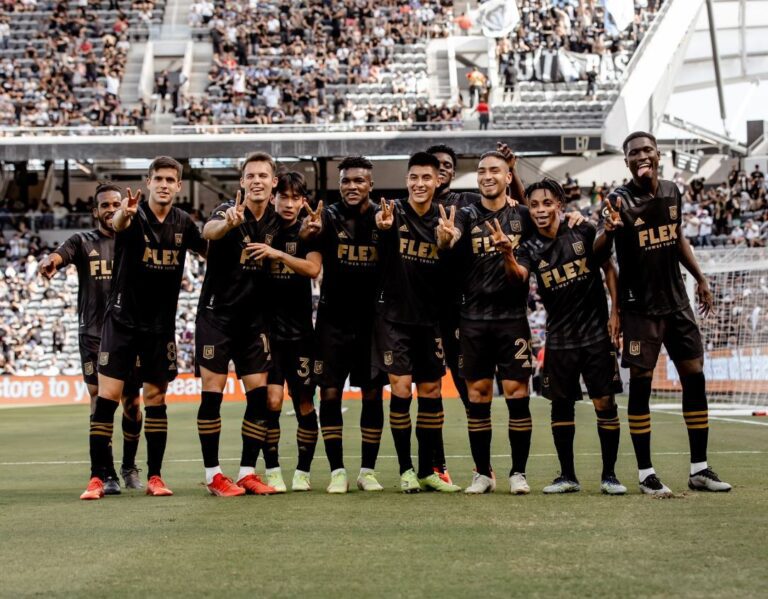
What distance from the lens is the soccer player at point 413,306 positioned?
8.76 m

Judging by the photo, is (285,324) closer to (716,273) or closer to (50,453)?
(50,453)

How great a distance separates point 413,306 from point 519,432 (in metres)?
1.16

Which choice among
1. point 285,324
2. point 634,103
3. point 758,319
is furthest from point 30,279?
point 285,324

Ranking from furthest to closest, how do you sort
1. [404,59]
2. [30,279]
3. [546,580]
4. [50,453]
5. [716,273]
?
[404,59] → [30,279] → [716,273] → [50,453] → [546,580]

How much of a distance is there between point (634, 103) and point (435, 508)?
3447cm

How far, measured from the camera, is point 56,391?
3097 centimetres

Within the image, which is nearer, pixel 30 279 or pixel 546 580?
pixel 546 580

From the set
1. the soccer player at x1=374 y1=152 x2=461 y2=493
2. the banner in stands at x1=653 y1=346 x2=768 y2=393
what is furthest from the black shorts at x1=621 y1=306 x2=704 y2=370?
the banner in stands at x1=653 y1=346 x2=768 y2=393

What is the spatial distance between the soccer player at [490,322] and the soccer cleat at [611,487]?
0.60 m

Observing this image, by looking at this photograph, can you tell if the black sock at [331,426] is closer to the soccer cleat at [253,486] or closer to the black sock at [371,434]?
the black sock at [371,434]

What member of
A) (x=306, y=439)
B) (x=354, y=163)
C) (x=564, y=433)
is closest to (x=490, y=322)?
(x=564, y=433)

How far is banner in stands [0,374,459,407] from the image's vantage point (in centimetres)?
3052

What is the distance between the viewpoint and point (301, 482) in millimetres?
8992

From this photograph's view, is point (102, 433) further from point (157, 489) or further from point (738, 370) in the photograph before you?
point (738, 370)
